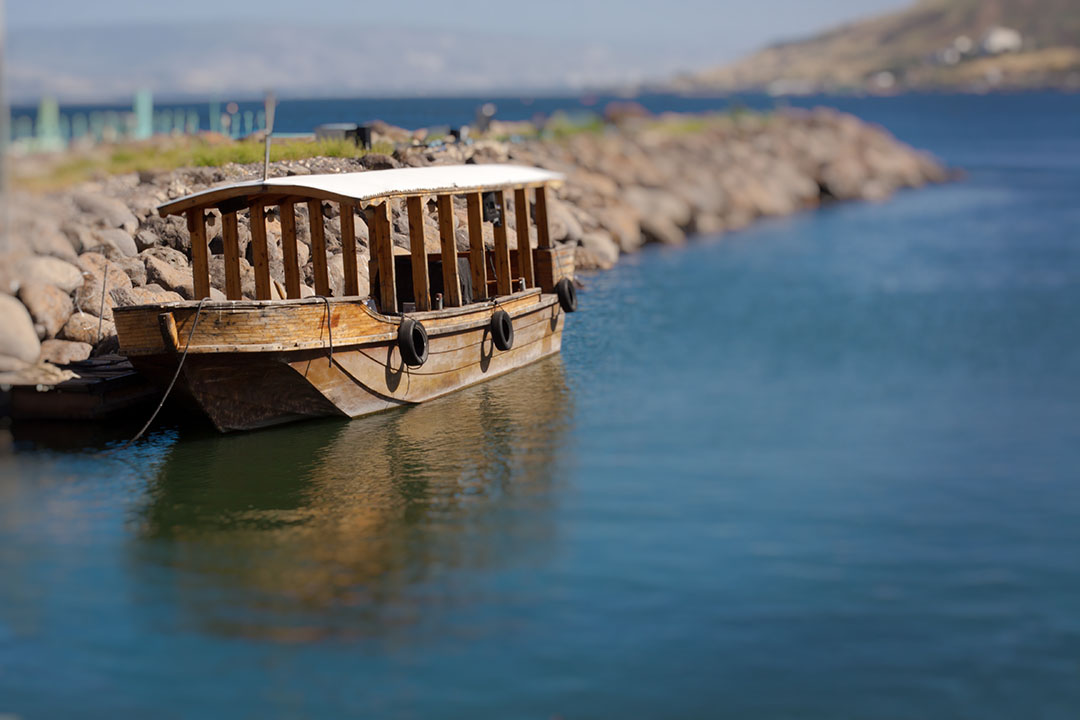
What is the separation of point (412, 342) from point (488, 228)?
8.25 m

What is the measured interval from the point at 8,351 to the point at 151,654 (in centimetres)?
1034

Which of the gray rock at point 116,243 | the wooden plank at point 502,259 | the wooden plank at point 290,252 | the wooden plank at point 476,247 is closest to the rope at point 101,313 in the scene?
the gray rock at point 116,243

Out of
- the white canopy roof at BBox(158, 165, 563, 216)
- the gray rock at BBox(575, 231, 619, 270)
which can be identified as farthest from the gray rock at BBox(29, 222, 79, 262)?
the gray rock at BBox(575, 231, 619, 270)

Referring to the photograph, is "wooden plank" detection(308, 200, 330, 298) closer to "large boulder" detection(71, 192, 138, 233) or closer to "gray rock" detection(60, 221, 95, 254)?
"gray rock" detection(60, 221, 95, 254)

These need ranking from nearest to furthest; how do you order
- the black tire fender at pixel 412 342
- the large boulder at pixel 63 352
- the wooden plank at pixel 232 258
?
the black tire fender at pixel 412 342 < the wooden plank at pixel 232 258 < the large boulder at pixel 63 352

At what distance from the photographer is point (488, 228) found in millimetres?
26344

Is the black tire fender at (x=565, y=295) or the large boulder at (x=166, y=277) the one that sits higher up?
the large boulder at (x=166, y=277)

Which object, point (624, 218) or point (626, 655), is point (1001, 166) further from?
point (626, 655)

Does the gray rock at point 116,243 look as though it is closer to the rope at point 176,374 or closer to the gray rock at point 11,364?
the gray rock at point 11,364

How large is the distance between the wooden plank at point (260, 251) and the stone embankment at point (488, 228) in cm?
131

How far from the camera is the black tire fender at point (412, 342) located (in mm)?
18484

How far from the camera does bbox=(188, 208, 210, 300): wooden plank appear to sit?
19.3m

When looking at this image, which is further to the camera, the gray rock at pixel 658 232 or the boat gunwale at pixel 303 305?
the gray rock at pixel 658 232

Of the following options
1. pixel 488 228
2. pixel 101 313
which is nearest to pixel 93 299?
pixel 101 313
